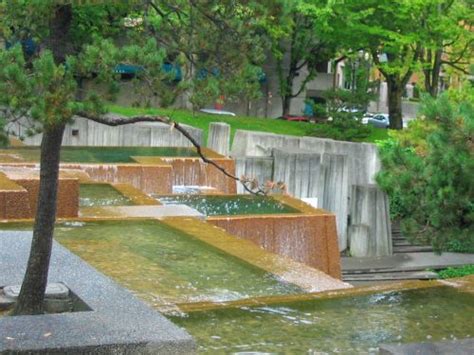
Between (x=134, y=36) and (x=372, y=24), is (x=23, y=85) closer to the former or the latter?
(x=134, y=36)

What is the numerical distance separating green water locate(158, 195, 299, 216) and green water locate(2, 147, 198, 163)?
3.10 m


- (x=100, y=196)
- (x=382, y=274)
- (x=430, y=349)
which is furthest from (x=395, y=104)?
(x=430, y=349)

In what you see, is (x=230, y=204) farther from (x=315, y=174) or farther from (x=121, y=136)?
(x=121, y=136)

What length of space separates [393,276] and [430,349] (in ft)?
48.0

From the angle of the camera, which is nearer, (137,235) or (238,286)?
(238,286)

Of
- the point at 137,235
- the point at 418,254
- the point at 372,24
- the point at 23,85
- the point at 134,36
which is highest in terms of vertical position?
the point at 372,24

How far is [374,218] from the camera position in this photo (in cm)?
2270

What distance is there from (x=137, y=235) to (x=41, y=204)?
19.5 feet

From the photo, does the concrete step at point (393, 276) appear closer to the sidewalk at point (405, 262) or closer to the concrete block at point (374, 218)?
the sidewalk at point (405, 262)

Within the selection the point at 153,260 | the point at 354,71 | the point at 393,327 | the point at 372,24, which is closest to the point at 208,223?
the point at 153,260

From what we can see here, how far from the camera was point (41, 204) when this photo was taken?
640 cm

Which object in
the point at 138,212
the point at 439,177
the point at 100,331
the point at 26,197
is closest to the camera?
the point at 100,331

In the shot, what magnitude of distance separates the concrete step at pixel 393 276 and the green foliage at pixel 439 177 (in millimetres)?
11332

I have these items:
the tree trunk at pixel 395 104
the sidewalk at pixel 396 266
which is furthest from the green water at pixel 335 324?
the tree trunk at pixel 395 104
